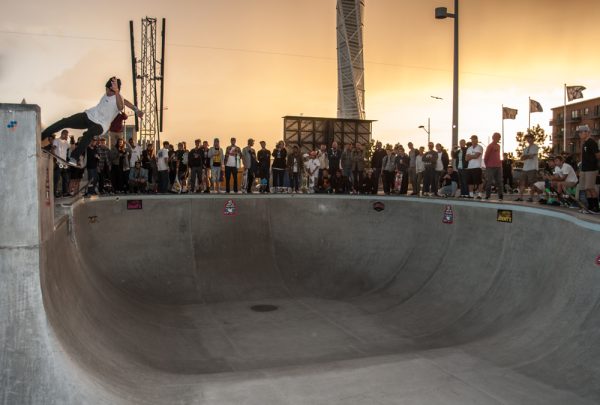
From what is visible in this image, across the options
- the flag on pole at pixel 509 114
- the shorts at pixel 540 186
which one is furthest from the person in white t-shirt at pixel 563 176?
the flag on pole at pixel 509 114

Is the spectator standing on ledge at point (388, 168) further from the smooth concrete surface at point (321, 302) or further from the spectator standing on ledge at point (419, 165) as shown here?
the smooth concrete surface at point (321, 302)

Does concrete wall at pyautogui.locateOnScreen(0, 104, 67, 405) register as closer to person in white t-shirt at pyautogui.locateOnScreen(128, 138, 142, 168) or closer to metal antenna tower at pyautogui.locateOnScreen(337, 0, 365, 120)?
person in white t-shirt at pyautogui.locateOnScreen(128, 138, 142, 168)

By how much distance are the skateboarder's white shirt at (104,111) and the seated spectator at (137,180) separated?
9.70 metres

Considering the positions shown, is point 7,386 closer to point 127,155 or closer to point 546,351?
point 546,351

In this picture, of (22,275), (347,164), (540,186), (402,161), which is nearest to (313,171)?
(347,164)

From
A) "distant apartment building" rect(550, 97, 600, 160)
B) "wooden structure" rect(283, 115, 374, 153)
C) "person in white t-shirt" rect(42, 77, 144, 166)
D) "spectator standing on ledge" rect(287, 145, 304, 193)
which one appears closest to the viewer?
"person in white t-shirt" rect(42, 77, 144, 166)

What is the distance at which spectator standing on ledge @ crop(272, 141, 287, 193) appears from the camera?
16609 millimetres

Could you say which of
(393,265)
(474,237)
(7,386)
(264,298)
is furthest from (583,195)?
(7,386)

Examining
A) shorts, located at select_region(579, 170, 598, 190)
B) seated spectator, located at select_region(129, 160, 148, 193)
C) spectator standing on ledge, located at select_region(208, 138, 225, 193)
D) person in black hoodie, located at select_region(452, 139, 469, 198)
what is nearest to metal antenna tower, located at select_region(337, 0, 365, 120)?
spectator standing on ledge, located at select_region(208, 138, 225, 193)

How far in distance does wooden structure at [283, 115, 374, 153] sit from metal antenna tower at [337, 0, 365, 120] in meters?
23.5

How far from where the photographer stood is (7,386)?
4164 mm

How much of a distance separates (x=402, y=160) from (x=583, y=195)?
619 centimetres

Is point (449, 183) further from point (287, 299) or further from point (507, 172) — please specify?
point (287, 299)

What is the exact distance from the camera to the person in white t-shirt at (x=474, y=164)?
13336 millimetres
